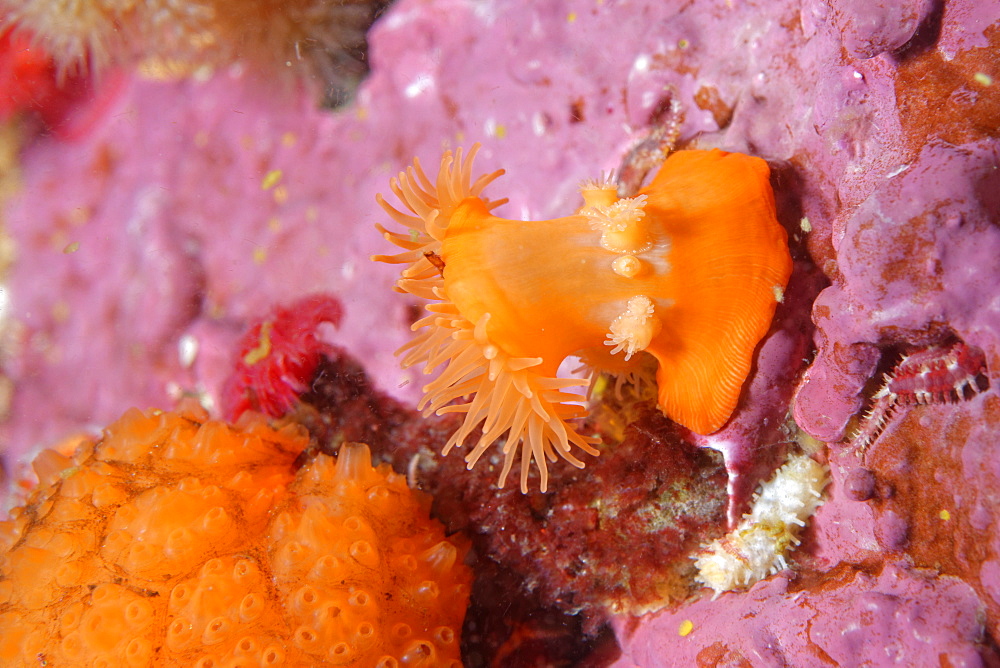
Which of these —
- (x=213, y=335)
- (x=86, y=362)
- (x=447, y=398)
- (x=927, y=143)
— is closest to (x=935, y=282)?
Result: (x=927, y=143)

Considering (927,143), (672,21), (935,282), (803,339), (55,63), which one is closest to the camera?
(935,282)

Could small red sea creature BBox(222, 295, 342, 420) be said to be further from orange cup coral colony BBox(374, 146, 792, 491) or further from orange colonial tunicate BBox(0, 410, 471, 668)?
orange cup coral colony BBox(374, 146, 792, 491)

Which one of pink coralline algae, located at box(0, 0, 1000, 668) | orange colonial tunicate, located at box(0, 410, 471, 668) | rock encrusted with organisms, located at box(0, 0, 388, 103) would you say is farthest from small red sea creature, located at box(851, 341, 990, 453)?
rock encrusted with organisms, located at box(0, 0, 388, 103)

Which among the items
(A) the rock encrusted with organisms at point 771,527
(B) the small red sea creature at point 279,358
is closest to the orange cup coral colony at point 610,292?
(A) the rock encrusted with organisms at point 771,527

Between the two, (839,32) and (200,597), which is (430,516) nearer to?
(200,597)

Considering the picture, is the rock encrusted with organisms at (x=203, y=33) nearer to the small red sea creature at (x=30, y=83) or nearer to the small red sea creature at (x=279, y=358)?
the small red sea creature at (x=30, y=83)

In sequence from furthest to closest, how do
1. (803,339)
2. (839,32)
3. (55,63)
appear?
(55,63) < (803,339) < (839,32)

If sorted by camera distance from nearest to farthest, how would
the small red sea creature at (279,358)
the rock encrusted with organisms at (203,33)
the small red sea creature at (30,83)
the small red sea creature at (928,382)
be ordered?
the small red sea creature at (928,382) → the small red sea creature at (279,358) → the rock encrusted with organisms at (203,33) → the small red sea creature at (30,83)
